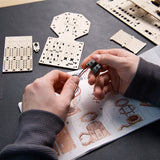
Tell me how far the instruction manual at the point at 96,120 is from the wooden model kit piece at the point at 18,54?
294 mm

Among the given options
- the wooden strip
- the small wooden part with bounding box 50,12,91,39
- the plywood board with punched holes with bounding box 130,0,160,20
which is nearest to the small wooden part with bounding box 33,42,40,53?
the small wooden part with bounding box 50,12,91,39

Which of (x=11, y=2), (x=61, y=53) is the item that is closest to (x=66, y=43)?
(x=61, y=53)

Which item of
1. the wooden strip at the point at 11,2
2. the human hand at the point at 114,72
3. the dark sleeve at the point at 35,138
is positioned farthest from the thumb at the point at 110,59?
the wooden strip at the point at 11,2

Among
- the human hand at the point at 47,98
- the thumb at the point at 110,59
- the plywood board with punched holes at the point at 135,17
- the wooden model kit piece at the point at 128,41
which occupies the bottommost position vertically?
the human hand at the point at 47,98

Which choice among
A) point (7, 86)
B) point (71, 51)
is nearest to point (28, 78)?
point (7, 86)

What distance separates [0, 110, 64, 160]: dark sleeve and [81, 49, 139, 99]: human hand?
0.73 ft

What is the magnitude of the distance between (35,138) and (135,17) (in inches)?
34.8

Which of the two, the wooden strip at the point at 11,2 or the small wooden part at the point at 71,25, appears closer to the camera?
the small wooden part at the point at 71,25

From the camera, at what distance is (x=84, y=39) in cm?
96

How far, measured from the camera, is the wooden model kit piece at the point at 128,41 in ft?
3.03

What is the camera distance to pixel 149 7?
3.36 feet

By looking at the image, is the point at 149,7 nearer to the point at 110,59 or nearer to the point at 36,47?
the point at 110,59

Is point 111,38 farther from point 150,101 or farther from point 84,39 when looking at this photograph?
point 150,101

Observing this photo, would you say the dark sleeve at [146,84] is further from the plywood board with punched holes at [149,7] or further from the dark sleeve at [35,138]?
the plywood board with punched holes at [149,7]
